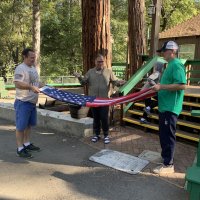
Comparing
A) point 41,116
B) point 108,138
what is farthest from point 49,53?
point 108,138

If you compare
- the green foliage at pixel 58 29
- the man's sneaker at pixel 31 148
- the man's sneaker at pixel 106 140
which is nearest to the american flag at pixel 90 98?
the man's sneaker at pixel 106 140

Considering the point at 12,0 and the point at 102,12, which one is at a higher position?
the point at 12,0

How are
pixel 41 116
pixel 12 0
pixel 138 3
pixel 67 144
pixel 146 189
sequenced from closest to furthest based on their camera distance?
pixel 146 189
pixel 67 144
pixel 41 116
pixel 138 3
pixel 12 0

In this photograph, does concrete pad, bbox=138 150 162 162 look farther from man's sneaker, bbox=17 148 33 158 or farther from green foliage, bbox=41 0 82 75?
green foliage, bbox=41 0 82 75

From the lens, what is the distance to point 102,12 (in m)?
7.02

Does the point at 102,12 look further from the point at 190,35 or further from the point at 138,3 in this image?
the point at 190,35

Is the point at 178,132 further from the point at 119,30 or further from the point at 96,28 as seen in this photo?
the point at 119,30

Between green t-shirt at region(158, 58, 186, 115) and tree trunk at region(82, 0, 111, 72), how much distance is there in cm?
293

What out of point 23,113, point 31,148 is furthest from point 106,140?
point 23,113

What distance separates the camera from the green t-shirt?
421cm

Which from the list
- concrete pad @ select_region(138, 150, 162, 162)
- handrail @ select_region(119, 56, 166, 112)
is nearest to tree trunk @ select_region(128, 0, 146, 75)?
handrail @ select_region(119, 56, 166, 112)

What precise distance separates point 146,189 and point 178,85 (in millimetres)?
1518

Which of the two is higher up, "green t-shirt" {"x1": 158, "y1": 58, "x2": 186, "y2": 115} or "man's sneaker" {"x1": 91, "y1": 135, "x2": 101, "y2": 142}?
"green t-shirt" {"x1": 158, "y1": 58, "x2": 186, "y2": 115}

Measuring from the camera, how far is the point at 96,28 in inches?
276
